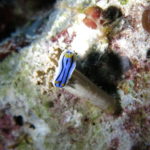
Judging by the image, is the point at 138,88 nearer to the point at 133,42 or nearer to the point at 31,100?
the point at 133,42

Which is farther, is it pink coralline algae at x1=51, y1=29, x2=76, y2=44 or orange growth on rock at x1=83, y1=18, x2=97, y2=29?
pink coralline algae at x1=51, y1=29, x2=76, y2=44

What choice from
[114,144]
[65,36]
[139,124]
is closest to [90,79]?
[65,36]

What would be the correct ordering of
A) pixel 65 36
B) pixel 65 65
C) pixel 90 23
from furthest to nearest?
pixel 65 36 → pixel 90 23 → pixel 65 65

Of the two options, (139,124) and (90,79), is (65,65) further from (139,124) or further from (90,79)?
(139,124)

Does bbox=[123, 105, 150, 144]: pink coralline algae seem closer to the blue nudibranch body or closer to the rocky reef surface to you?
the rocky reef surface

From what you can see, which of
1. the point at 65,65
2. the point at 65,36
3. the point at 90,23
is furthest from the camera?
the point at 65,36

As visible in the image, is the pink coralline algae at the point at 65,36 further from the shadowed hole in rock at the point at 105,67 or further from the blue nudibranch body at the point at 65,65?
the blue nudibranch body at the point at 65,65

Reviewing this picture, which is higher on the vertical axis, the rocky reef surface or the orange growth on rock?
the orange growth on rock

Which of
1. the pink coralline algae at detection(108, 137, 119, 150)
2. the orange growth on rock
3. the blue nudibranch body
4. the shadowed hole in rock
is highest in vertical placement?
the orange growth on rock

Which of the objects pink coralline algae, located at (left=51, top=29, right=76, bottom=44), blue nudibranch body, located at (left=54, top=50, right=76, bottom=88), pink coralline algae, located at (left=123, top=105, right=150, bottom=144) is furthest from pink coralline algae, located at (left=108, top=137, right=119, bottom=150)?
pink coralline algae, located at (left=51, top=29, right=76, bottom=44)
